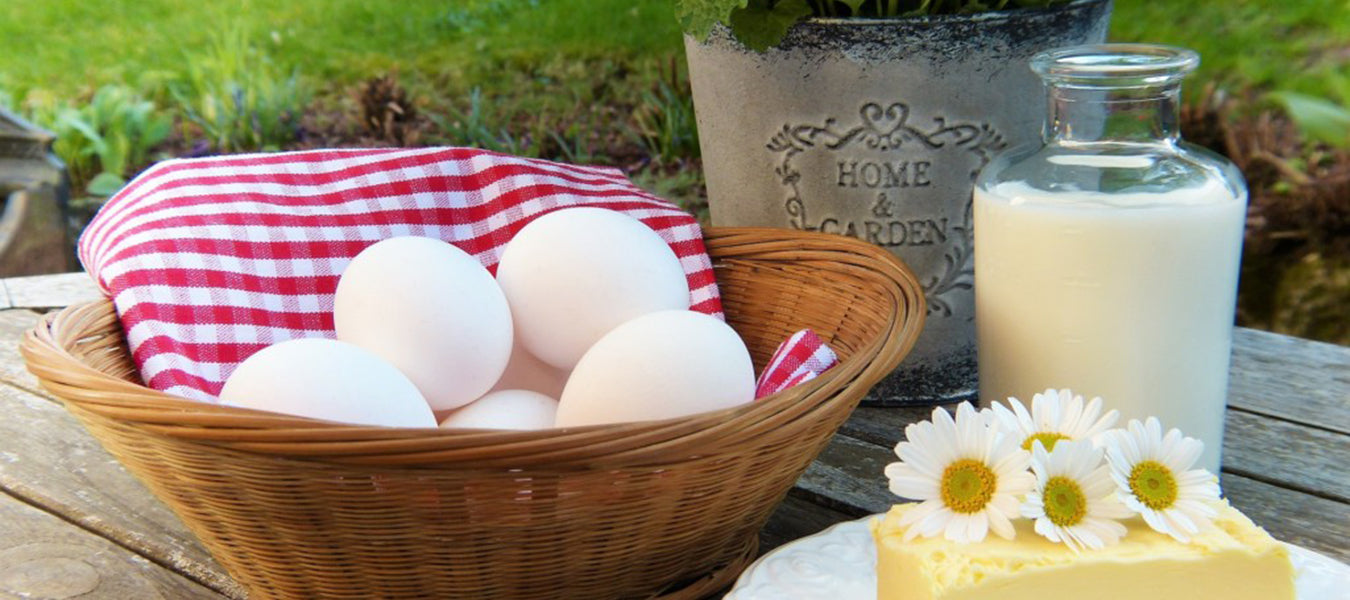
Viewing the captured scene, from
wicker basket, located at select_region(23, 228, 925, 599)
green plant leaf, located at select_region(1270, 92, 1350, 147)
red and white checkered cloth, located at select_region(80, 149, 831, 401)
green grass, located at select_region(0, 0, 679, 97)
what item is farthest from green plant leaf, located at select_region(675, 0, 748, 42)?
green grass, located at select_region(0, 0, 679, 97)

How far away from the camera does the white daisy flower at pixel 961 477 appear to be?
2.00 ft

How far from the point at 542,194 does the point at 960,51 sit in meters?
0.33

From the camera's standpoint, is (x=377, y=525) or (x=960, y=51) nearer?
(x=377, y=525)

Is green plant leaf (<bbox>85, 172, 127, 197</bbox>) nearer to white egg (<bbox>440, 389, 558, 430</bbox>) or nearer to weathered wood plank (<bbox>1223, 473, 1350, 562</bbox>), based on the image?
white egg (<bbox>440, 389, 558, 430</bbox>)

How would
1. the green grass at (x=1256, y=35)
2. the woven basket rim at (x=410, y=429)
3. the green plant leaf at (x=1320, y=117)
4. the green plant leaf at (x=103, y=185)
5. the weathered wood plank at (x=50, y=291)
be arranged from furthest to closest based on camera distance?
the green plant leaf at (x=103, y=185)
the green grass at (x=1256, y=35)
the green plant leaf at (x=1320, y=117)
the weathered wood plank at (x=50, y=291)
the woven basket rim at (x=410, y=429)

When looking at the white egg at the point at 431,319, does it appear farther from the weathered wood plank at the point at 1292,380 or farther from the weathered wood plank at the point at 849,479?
the weathered wood plank at the point at 1292,380

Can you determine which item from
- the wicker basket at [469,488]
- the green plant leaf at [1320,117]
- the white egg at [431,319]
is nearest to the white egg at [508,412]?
the white egg at [431,319]

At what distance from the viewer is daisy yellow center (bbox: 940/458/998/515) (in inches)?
24.3

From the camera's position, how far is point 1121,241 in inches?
29.1

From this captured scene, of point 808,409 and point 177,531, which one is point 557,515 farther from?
point 177,531

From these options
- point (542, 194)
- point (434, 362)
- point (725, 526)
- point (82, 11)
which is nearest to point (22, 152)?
point (82, 11)

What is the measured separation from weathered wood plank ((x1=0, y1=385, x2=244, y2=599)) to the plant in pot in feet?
1.56

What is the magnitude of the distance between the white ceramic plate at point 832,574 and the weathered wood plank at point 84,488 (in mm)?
305

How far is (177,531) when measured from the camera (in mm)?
823
